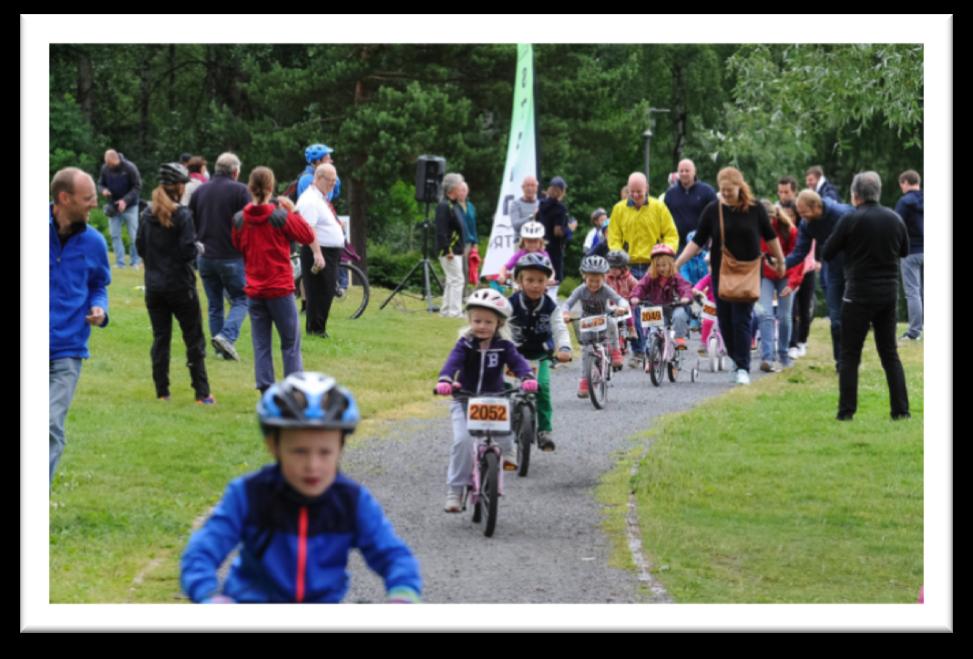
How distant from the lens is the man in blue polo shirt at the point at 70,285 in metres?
9.72

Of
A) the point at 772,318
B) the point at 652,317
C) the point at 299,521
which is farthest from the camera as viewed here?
the point at 772,318

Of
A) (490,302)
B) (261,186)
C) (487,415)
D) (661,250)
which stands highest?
(261,186)

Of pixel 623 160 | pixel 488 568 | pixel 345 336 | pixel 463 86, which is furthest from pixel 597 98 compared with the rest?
pixel 488 568

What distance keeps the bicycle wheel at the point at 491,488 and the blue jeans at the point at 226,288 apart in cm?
705

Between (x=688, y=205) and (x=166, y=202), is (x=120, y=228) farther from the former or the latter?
(x=166, y=202)

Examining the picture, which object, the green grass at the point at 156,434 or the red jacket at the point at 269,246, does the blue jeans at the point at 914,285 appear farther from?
the red jacket at the point at 269,246

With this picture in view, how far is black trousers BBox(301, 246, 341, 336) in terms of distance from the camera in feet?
64.8

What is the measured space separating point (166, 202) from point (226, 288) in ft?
9.17

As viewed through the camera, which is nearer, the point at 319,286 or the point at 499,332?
the point at 499,332

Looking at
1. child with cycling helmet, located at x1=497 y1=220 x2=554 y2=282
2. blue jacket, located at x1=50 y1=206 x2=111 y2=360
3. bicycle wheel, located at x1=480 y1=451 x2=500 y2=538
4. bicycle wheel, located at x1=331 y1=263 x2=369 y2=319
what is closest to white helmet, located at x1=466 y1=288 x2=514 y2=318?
bicycle wheel, located at x1=480 y1=451 x2=500 y2=538

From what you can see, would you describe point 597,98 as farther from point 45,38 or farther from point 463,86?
point 45,38

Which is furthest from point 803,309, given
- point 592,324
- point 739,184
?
point 592,324

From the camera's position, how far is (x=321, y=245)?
19.6 m

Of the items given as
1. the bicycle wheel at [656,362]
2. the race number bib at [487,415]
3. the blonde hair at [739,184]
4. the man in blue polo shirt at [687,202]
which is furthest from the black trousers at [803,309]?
the race number bib at [487,415]
